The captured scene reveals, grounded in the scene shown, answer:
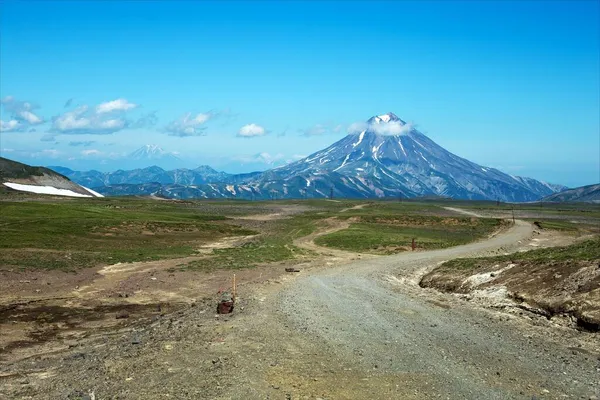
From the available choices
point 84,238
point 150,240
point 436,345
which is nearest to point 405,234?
point 150,240

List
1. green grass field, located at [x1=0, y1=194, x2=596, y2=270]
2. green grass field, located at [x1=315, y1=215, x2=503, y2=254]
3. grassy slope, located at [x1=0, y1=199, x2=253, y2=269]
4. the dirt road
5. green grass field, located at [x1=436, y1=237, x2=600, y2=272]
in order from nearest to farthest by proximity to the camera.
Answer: the dirt road
green grass field, located at [x1=436, y1=237, x2=600, y2=272]
grassy slope, located at [x1=0, y1=199, x2=253, y2=269]
green grass field, located at [x1=0, y1=194, x2=596, y2=270]
green grass field, located at [x1=315, y1=215, x2=503, y2=254]

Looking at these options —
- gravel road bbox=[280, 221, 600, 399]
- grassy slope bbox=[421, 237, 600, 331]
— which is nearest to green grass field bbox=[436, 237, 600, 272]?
grassy slope bbox=[421, 237, 600, 331]

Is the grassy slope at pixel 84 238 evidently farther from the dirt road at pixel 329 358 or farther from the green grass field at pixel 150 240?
the dirt road at pixel 329 358

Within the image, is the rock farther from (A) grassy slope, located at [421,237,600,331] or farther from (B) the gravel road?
(A) grassy slope, located at [421,237,600,331]

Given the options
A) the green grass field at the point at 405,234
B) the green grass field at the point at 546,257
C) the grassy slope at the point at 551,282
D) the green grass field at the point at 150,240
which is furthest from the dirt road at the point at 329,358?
the green grass field at the point at 405,234

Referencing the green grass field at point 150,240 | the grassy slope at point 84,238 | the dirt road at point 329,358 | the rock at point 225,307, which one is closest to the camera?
the dirt road at point 329,358

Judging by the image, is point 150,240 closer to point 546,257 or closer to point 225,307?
point 225,307

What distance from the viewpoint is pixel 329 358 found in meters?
18.8

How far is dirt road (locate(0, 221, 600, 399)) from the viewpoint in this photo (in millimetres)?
15586

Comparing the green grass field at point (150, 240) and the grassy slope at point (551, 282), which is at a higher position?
the grassy slope at point (551, 282)

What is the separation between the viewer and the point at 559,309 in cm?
2414

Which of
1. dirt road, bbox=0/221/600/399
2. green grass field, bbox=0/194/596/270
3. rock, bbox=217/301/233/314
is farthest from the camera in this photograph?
green grass field, bbox=0/194/596/270

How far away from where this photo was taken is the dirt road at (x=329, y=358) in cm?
1559

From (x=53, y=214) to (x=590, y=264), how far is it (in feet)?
277
